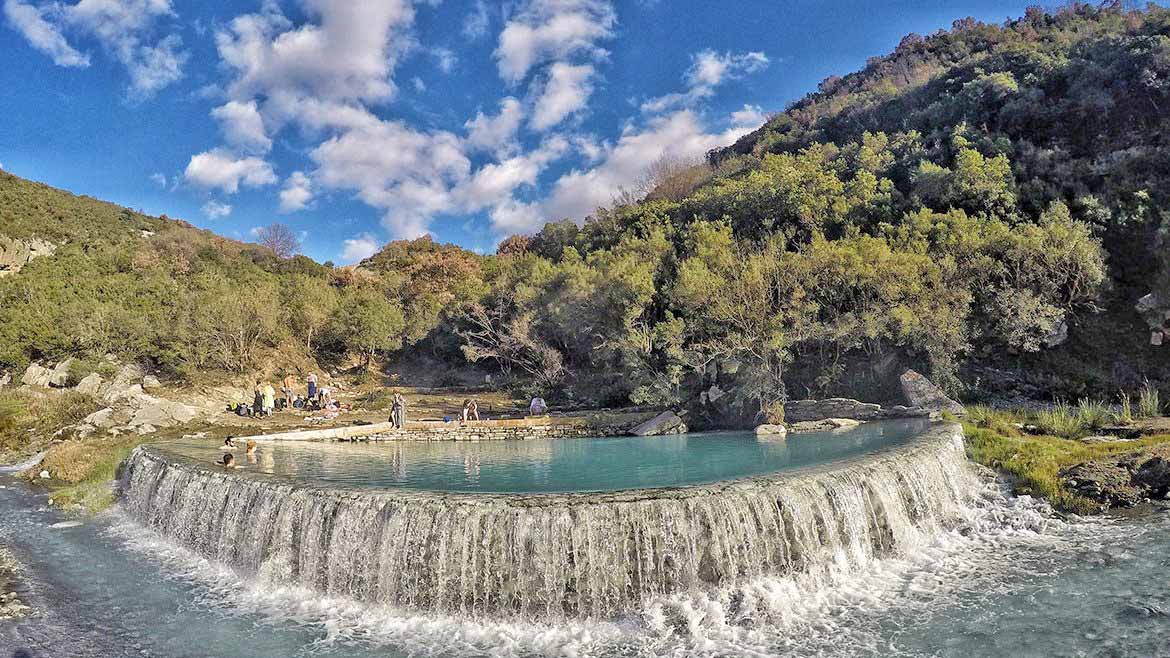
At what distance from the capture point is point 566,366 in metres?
32.4

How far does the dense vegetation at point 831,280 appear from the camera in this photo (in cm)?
2320

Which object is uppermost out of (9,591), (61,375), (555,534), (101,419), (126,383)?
(61,375)

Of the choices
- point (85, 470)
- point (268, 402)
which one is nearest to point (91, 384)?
point (268, 402)

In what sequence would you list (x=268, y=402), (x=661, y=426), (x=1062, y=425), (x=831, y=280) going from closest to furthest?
(x=1062, y=425), (x=661, y=426), (x=831, y=280), (x=268, y=402)

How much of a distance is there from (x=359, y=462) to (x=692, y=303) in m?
14.7

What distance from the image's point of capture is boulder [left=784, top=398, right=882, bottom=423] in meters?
21.9

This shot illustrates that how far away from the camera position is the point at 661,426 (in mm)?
23266

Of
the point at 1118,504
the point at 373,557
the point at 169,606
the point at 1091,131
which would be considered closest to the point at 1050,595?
the point at 1118,504

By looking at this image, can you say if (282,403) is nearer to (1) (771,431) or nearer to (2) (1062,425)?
(1) (771,431)

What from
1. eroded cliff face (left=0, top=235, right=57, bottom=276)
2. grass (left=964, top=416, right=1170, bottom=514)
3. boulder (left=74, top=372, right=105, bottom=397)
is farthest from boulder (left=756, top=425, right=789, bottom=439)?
eroded cliff face (left=0, top=235, right=57, bottom=276)

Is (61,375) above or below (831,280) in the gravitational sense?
below

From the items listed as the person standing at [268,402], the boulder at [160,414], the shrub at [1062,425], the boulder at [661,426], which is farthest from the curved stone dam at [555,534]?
the person standing at [268,402]

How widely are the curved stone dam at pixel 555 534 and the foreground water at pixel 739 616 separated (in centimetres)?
30

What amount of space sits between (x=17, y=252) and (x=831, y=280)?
50.7 metres
